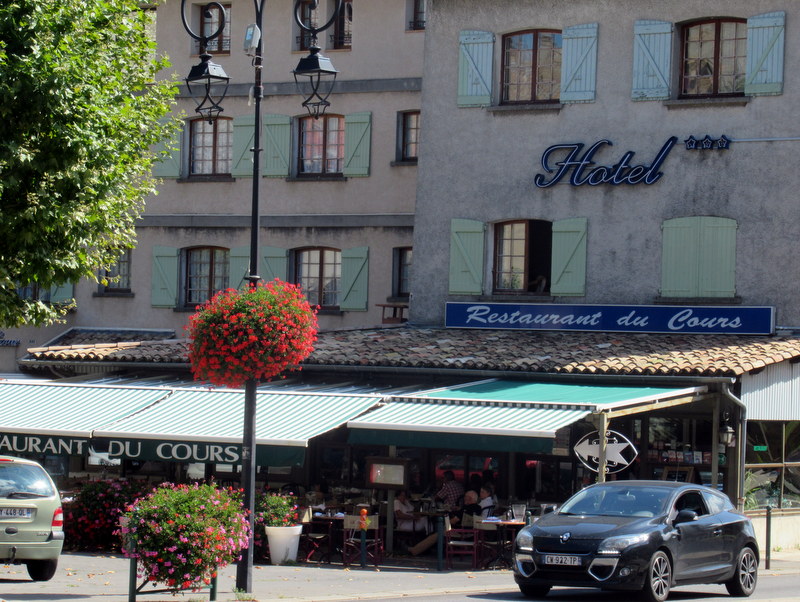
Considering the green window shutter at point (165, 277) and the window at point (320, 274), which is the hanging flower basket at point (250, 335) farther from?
the green window shutter at point (165, 277)

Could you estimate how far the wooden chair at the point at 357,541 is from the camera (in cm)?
2120

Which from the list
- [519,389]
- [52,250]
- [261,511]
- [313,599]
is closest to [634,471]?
[519,389]

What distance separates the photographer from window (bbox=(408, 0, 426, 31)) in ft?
95.8

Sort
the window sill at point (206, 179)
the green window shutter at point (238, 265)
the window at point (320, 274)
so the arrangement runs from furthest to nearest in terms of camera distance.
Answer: the window sill at point (206, 179), the green window shutter at point (238, 265), the window at point (320, 274)

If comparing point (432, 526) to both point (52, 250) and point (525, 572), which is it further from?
point (52, 250)

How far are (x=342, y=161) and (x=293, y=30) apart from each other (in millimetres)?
A: 3091

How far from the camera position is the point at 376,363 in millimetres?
24562

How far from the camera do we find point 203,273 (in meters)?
31.0

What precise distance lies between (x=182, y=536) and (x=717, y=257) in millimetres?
13281

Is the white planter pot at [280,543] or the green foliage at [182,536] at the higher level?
the green foliage at [182,536]

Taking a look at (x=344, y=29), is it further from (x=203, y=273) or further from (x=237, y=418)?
(x=237, y=418)

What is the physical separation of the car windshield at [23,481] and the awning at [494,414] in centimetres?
503

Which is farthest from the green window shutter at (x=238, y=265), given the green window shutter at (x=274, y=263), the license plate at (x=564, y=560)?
the license plate at (x=564, y=560)

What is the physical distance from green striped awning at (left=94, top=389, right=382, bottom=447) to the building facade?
6236 mm
